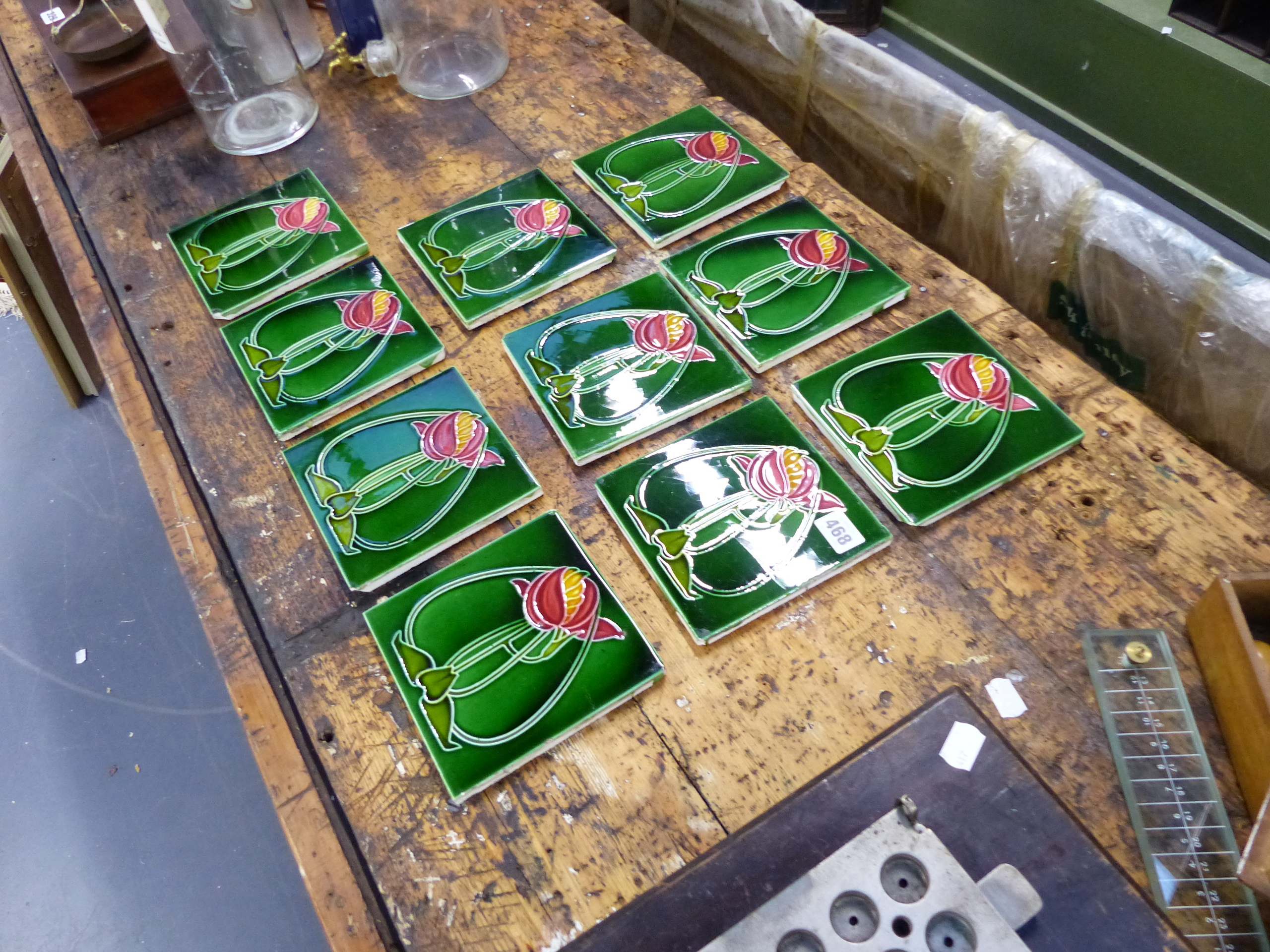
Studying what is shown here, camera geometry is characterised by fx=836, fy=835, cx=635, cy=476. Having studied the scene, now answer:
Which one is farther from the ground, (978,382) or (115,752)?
(978,382)

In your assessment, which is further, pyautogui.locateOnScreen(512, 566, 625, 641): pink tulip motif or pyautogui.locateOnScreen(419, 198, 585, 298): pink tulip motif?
pyautogui.locateOnScreen(419, 198, 585, 298): pink tulip motif

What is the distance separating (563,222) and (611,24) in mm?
458

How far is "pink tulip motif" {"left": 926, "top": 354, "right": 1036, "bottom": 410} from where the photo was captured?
29.4 inches

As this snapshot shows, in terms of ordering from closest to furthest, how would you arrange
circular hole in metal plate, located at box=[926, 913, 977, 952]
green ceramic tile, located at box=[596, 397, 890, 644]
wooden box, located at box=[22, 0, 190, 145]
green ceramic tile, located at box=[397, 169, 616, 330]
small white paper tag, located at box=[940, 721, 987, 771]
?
circular hole in metal plate, located at box=[926, 913, 977, 952], small white paper tag, located at box=[940, 721, 987, 771], green ceramic tile, located at box=[596, 397, 890, 644], green ceramic tile, located at box=[397, 169, 616, 330], wooden box, located at box=[22, 0, 190, 145]

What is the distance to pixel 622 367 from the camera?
81 centimetres

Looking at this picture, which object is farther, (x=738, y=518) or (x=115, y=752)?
(x=115, y=752)

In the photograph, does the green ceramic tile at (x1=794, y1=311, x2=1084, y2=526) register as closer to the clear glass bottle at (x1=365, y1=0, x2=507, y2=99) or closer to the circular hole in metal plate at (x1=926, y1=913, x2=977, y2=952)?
the circular hole in metal plate at (x1=926, y1=913, x2=977, y2=952)

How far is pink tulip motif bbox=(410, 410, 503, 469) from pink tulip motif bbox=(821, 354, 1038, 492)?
1.02 feet

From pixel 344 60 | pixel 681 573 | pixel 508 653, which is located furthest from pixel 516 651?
pixel 344 60

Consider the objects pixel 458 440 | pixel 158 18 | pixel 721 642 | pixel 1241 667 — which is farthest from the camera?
pixel 158 18

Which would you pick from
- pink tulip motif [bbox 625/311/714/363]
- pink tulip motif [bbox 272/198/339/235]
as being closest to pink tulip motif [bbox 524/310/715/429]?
pink tulip motif [bbox 625/311/714/363]

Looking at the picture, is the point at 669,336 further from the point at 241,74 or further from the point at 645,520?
the point at 241,74

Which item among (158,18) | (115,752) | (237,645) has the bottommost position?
(115,752)

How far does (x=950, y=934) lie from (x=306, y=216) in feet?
3.07
